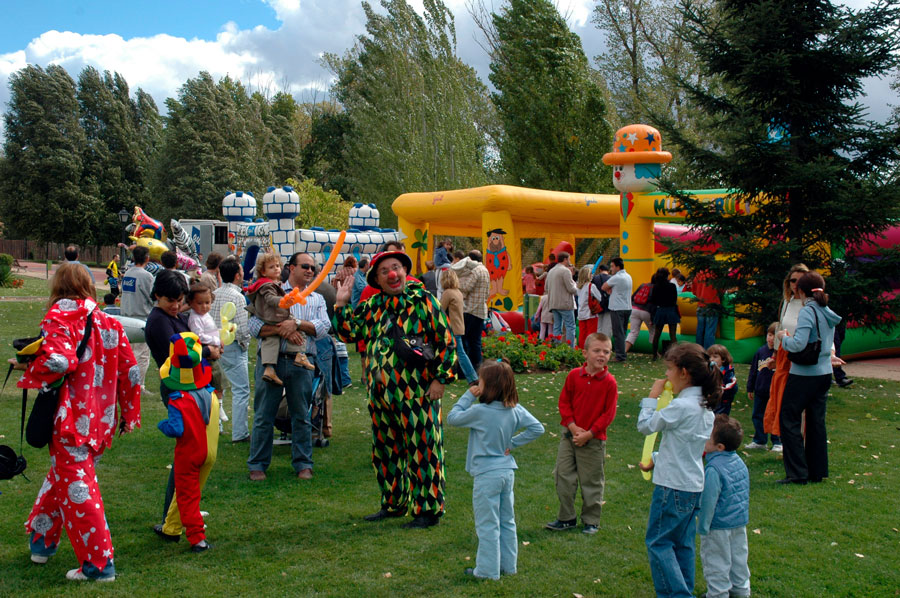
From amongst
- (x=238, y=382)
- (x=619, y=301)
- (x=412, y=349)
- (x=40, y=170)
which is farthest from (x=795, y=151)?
(x=40, y=170)

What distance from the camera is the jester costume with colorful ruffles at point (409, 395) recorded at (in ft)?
16.9

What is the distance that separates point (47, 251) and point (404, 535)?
185 feet

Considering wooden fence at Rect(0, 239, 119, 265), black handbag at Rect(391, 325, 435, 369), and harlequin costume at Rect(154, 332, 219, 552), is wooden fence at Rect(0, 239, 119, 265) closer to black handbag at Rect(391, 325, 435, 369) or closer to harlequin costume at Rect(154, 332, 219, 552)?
harlequin costume at Rect(154, 332, 219, 552)

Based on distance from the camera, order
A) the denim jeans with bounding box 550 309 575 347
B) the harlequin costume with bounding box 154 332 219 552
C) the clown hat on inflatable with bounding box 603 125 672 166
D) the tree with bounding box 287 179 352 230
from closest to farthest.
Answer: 1. the harlequin costume with bounding box 154 332 219 552
2. the denim jeans with bounding box 550 309 575 347
3. the clown hat on inflatable with bounding box 603 125 672 166
4. the tree with bounding box 287 179 352 230

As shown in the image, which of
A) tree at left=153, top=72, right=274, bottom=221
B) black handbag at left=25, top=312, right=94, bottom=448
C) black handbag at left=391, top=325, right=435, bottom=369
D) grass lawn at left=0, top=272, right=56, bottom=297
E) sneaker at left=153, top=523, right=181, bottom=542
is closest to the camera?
black handbag at left=25, top=312, right=94, bottom=448

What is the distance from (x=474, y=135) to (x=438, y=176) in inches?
93.8

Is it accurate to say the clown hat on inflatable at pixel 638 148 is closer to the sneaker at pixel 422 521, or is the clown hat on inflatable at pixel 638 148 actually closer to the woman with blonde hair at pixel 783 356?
the woman with blonde hair at pixel 783 356

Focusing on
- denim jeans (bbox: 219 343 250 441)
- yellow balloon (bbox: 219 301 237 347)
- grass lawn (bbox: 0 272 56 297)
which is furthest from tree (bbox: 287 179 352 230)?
yellow balloon (bbox: 219 301 237 347)

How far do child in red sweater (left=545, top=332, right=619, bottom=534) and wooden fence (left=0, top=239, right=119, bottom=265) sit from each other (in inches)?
2020

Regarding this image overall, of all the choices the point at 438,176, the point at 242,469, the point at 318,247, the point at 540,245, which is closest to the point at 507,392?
the point at 242,469

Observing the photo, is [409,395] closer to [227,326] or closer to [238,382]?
[227,326]

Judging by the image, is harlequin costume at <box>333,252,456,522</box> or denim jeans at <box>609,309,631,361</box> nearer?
harlequin costume at <box>333,252,456,522</box>

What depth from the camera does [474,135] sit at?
31141 millimetres

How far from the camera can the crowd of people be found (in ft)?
13.2
